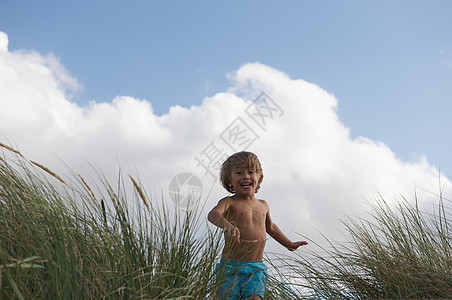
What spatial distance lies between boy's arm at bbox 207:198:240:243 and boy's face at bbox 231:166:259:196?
16 cm

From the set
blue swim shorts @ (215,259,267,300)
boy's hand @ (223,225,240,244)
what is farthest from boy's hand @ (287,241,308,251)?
boy's hand @ (223,225,240,244)

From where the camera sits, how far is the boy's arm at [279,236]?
3637mm

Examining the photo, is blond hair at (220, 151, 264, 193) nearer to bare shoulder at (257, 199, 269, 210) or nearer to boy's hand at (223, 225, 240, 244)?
bare shoulder at (257, 199, 269, 210)

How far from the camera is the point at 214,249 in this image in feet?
8.09

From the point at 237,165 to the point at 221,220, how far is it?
770 millimetres

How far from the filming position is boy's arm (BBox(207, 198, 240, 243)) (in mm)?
2664

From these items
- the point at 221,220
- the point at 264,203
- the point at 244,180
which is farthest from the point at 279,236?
the point at 221,220

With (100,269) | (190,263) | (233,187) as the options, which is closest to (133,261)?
(100,269)

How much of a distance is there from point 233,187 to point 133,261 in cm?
137

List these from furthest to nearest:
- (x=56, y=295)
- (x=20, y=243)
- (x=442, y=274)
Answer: (x=442, y=274), (x=20, y=243), (x=56, y=295)

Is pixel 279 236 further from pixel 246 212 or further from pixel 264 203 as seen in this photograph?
pixel 246 212

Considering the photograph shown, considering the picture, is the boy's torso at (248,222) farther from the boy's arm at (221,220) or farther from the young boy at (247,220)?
the boy's arm at (221,220)

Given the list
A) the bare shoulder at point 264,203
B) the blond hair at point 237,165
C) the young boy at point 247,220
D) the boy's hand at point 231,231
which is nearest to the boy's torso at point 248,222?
the young boy at point 247,220

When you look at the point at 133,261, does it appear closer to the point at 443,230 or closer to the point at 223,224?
the point at 223,224
